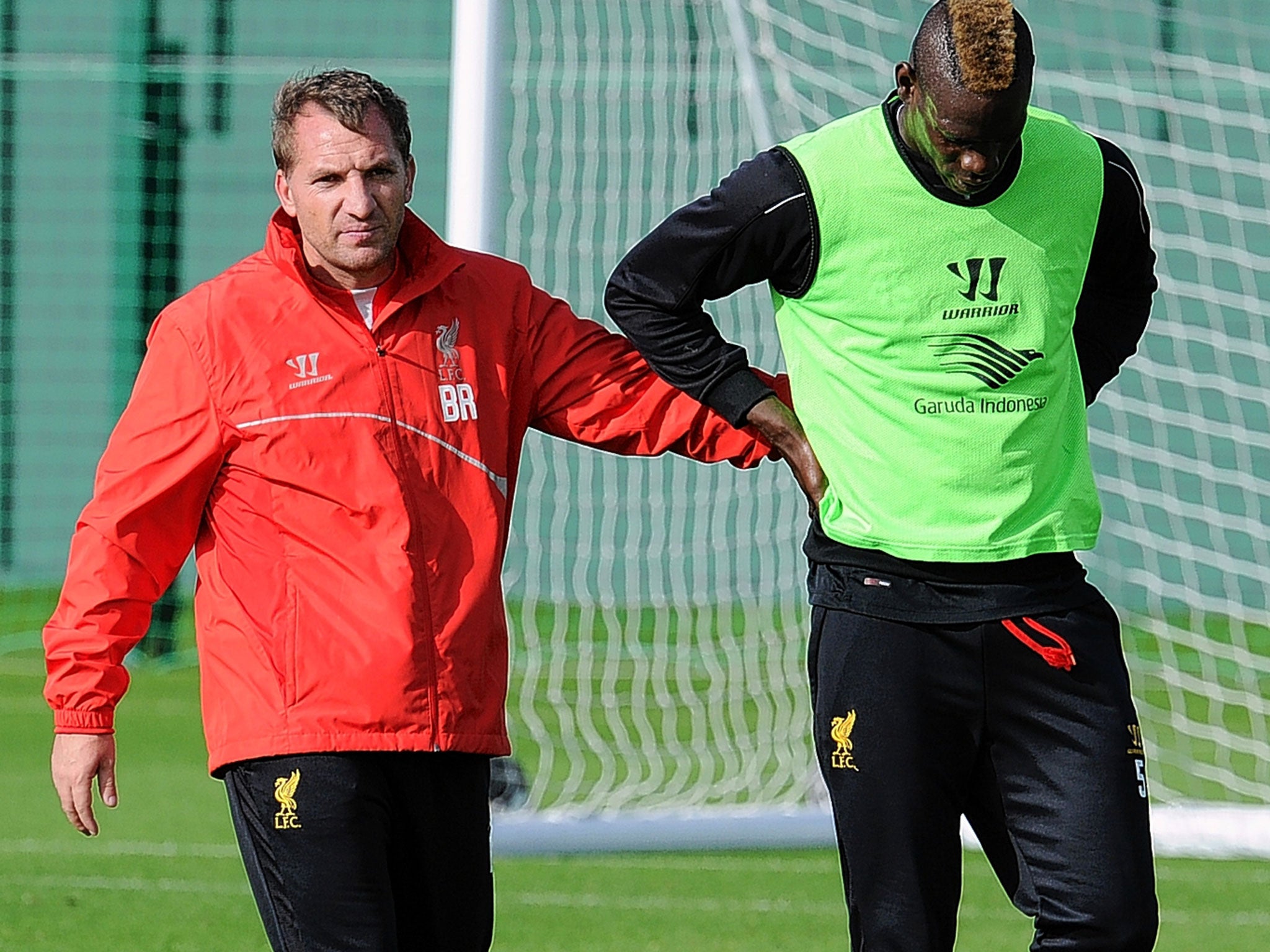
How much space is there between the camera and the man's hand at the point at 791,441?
11.2 ft

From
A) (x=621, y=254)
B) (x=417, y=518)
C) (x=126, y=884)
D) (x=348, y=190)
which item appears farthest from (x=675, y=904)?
(x=621, y=254)

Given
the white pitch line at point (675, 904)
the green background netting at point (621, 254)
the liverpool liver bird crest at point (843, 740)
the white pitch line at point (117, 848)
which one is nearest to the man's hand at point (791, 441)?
the liverpool liver bird crest at point (843, 740)

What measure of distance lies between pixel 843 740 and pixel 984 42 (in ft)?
3.85

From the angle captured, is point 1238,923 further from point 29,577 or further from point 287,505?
point 29,577

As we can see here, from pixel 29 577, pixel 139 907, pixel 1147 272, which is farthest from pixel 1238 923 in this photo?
pixel 29 577

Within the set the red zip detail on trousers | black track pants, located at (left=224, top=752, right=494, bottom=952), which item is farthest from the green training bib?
black track pants, located at (left=224, top=752, right=494, bottom=952)

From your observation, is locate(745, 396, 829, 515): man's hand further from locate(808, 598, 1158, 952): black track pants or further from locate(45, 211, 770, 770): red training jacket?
locate(45, 211, 770, 770): red training jacket

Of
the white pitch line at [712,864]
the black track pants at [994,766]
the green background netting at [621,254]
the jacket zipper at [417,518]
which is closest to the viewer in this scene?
the black track pants at [994,766]

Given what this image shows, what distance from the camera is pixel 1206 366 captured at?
33.7 ft

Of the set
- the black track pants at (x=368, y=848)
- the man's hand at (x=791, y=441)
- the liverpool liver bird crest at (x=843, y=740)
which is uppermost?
the man's hand at (x=791, y=441)

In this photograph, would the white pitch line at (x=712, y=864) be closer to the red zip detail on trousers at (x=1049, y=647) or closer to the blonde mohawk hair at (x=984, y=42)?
the red zip detail on trousers at (x=1049, y=647)

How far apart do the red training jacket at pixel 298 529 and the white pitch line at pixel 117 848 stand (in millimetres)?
3506

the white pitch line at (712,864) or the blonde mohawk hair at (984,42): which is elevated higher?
the blonde mohawk hair at (984,42)

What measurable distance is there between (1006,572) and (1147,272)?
2.35 ft
